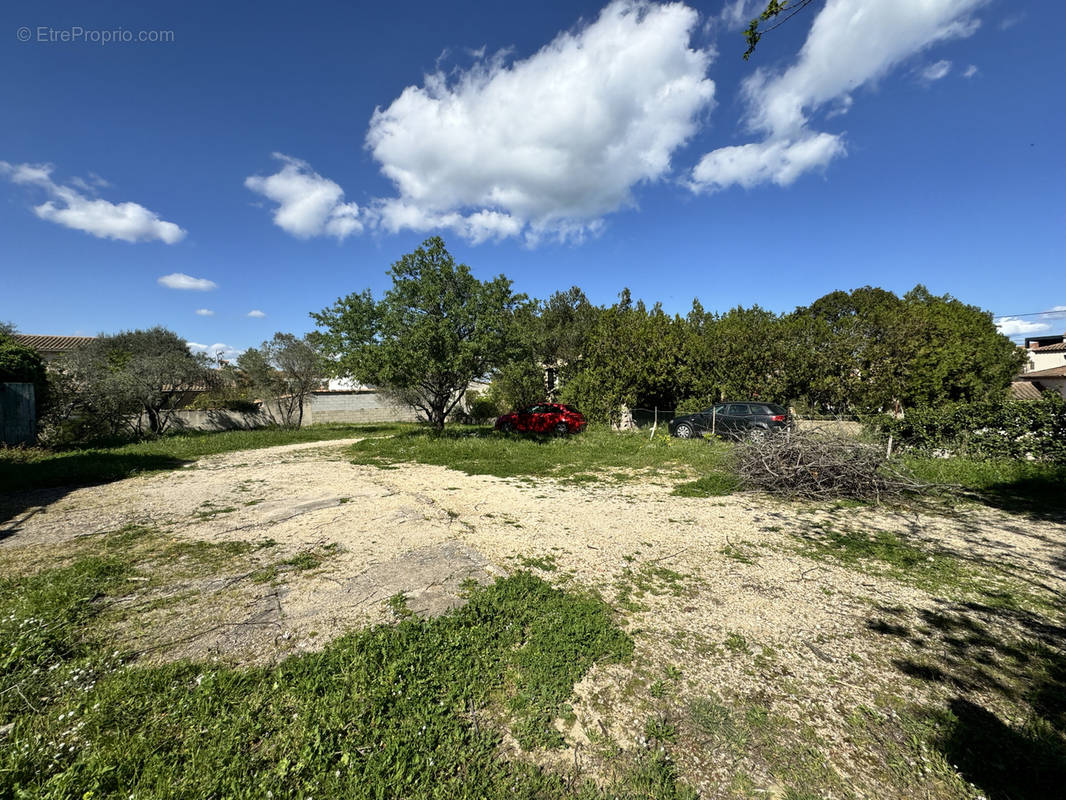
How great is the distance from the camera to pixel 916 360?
14.9 metres

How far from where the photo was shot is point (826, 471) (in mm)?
6961

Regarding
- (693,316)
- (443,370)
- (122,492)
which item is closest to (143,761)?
(122,492)

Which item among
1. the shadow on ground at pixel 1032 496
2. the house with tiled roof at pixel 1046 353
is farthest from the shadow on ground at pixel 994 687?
the house with tiled roof at pixel 1046 353

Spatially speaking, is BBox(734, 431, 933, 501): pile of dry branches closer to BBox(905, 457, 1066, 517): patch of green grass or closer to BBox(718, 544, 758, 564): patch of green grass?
BBox(905, 457, 1066, 517): patch of green grass

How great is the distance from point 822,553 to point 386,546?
520cm

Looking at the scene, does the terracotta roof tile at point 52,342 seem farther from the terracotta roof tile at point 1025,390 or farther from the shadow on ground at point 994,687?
the terracotta roof tile at point 1025,390

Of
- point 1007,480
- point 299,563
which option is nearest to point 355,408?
point 299,563

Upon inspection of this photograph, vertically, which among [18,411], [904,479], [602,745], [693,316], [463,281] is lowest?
[602,745]

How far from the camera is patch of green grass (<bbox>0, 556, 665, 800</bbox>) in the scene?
6.16 feet

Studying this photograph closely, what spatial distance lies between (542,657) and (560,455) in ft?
28.7

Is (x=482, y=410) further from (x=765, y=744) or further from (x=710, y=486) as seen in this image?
(x=765, y=744)

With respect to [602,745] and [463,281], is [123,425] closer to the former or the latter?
[463,281]

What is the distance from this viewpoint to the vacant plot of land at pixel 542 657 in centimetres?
198

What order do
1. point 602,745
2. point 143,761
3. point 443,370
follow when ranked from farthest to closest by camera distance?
point 443,370, point 602,745, point 143,761
